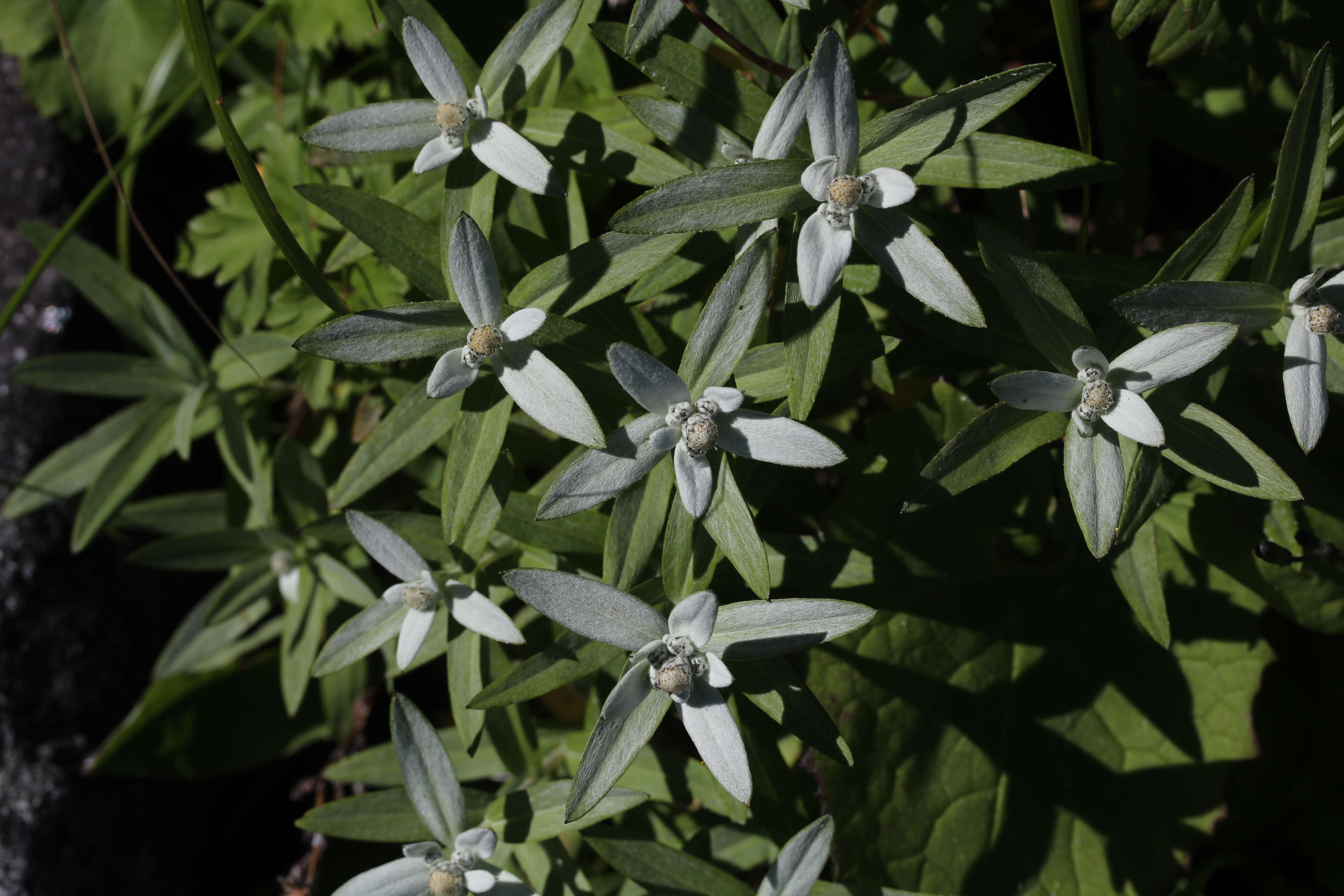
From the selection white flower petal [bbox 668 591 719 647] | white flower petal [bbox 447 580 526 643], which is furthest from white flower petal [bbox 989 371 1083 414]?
white flower petal [bbox 447 580 526 643]

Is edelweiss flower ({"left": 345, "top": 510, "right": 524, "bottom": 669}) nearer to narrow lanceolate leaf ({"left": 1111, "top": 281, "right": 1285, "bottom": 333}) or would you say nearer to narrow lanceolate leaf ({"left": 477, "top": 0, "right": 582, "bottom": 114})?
narrow lanceolate leaf ({"left": 477, "top": 0, "right": 582, "bottom": 114})

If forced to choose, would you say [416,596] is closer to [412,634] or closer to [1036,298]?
[412,634]

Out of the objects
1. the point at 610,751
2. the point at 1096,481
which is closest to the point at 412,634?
the point at 610,751

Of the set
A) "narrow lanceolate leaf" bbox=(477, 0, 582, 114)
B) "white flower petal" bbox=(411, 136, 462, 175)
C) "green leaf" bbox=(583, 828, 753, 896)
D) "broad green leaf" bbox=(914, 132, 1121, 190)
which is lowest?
"green leaf" bbox=(583, 828, 753, 896)

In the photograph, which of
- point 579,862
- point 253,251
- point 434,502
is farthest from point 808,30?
point 579,862

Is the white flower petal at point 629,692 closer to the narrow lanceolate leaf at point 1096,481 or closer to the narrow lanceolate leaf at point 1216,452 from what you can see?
the narrow lanceolate leaf at point 1096,481

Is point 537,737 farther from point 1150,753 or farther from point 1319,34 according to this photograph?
point 1319,34
